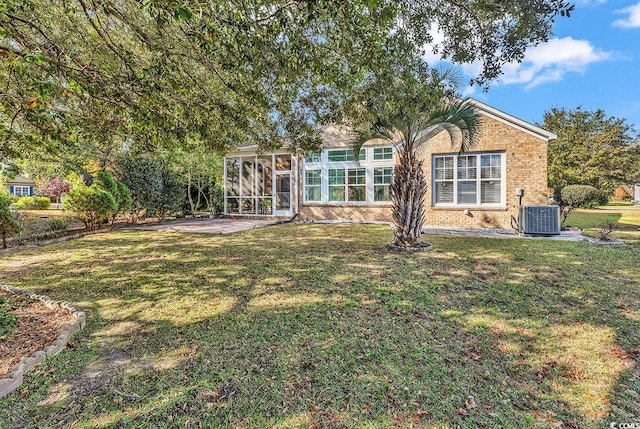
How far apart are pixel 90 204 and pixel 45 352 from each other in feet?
34.3

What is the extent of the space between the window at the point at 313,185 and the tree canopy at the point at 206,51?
9.02 m

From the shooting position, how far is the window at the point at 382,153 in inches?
593

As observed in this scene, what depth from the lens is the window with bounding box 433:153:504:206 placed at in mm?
12977

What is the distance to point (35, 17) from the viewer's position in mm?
5148

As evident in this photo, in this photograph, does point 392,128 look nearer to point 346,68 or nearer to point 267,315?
point 346,68

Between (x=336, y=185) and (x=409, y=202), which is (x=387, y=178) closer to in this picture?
(x=336, y=185)

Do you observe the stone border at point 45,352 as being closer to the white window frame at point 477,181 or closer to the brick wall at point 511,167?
the white window frame at point 477,181

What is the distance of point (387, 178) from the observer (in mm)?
15164

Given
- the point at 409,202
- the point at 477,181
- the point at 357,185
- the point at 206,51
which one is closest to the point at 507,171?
the point at 477,181

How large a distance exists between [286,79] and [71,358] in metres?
4.69

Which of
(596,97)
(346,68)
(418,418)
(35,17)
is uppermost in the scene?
(596,97)

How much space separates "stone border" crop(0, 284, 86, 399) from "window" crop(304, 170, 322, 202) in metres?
12.5

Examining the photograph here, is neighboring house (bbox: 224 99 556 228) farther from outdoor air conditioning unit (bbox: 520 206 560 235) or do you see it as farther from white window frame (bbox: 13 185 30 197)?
white window frame (bbox: 13 185 30 197)

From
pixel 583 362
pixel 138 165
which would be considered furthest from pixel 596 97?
pixel 138 165
